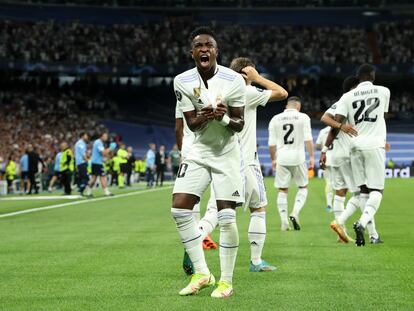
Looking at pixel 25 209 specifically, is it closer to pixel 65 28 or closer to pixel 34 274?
pixel 34 274

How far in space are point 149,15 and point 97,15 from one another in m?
4.36

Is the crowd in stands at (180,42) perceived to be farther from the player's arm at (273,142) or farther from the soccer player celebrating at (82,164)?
the player's arm at (273,142)

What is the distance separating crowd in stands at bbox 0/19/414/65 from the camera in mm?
65062

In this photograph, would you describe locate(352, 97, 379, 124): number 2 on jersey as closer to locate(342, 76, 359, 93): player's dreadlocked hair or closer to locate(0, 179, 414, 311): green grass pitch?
locate(342, 76, 359, 93): player's dreadlocked hair

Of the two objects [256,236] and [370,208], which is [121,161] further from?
[256,236]

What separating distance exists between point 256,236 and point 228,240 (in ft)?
6.72

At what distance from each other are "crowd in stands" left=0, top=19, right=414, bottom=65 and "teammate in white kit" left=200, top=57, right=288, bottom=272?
177 feet

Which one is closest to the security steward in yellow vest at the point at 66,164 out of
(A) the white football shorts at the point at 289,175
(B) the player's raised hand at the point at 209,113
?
(A) the white football shorts at the point at 289,175

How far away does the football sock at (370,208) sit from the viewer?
12594mm

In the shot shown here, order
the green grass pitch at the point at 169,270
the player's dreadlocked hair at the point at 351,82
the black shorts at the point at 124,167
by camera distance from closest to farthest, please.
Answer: the green grass pitch at the point at 169,270
the player's dreadlocked hair at the point at 351,82
the black shorts at the point at 124,167

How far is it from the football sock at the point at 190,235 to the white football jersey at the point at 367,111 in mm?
5151

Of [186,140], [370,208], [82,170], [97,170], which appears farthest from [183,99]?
[97,170]

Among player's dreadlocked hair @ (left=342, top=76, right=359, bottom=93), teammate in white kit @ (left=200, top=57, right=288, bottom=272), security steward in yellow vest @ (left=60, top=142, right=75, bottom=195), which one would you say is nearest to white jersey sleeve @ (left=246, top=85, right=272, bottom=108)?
teammate in white kit @ (left=200, top=57, right=288, bottom=272)

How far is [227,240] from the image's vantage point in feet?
27.3
